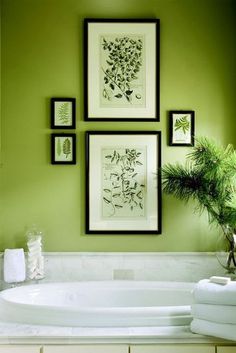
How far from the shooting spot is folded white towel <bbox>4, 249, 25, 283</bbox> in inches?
126

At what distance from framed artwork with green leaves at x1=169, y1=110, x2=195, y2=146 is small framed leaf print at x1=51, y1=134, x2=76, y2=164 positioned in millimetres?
673

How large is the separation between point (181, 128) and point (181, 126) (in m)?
0.01

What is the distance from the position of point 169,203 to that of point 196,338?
119 centimetres

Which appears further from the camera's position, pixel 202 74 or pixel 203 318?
pixel 202 74

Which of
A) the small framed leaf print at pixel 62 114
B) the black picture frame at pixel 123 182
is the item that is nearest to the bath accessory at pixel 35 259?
the black picture frame at pixel 123 182

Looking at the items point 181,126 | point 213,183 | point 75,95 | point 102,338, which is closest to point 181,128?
point 181,126

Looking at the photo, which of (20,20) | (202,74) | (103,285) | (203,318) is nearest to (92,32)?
(20,20)

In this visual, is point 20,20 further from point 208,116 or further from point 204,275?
point 204,275

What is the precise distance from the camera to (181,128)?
3.41 meters

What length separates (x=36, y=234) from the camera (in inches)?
132

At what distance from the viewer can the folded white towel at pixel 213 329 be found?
234cm

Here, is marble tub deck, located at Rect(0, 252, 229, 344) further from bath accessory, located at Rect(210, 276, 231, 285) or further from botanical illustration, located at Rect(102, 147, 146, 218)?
bath accessory, located at Rect(210, 276, 231, 285)

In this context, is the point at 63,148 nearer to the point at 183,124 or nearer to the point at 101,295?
the point at 183,124

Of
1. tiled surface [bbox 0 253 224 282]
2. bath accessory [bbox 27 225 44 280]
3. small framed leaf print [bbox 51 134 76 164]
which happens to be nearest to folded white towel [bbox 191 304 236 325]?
tiled surface [bbox 0 253 224 282]
